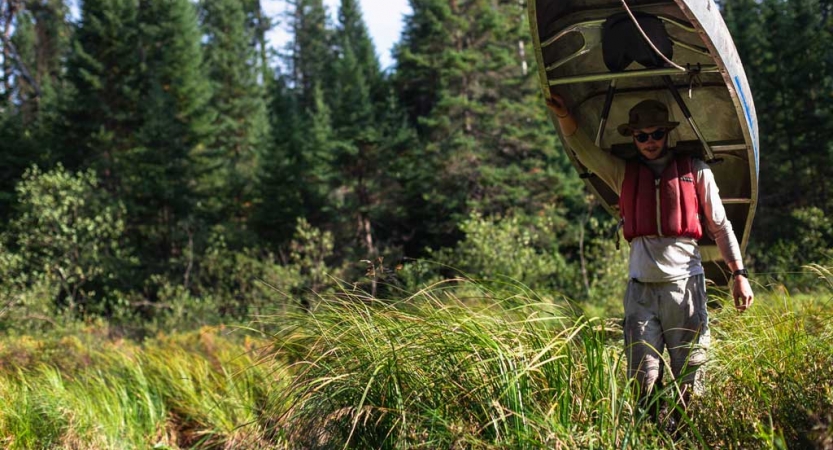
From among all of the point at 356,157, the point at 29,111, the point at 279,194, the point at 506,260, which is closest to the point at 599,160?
the point at 506,260

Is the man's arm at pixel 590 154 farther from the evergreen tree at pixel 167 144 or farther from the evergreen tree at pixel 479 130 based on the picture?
the evergreen tree at pixel 167 144

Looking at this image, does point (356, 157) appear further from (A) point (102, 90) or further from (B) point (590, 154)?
(B) point (590, 154)

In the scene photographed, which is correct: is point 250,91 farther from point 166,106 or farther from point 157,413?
point 157,413

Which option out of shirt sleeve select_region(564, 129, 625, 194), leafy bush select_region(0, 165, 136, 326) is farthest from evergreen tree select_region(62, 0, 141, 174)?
shirt sleeve select_region(564, 129, 625, 194)

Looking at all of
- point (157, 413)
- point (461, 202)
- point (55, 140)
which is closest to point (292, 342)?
point (157, 413)

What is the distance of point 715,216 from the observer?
12.9 feet

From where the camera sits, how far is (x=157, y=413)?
6.65m

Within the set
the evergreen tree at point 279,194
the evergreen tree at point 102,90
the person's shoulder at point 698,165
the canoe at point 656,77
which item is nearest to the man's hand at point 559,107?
the canoe at point 656,77

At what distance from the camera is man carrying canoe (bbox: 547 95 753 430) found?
382 centimetres

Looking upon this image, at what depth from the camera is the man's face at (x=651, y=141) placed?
13.2 ft

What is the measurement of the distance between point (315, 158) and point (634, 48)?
27423mm

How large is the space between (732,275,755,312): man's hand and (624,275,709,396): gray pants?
0.51 ft

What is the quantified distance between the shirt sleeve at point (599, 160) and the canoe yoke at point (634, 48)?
0.68 m

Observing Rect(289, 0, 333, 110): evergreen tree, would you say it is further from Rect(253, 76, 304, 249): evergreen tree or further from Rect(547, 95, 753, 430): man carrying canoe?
Rect(547, 95, 753, 430): man carrying canoe
